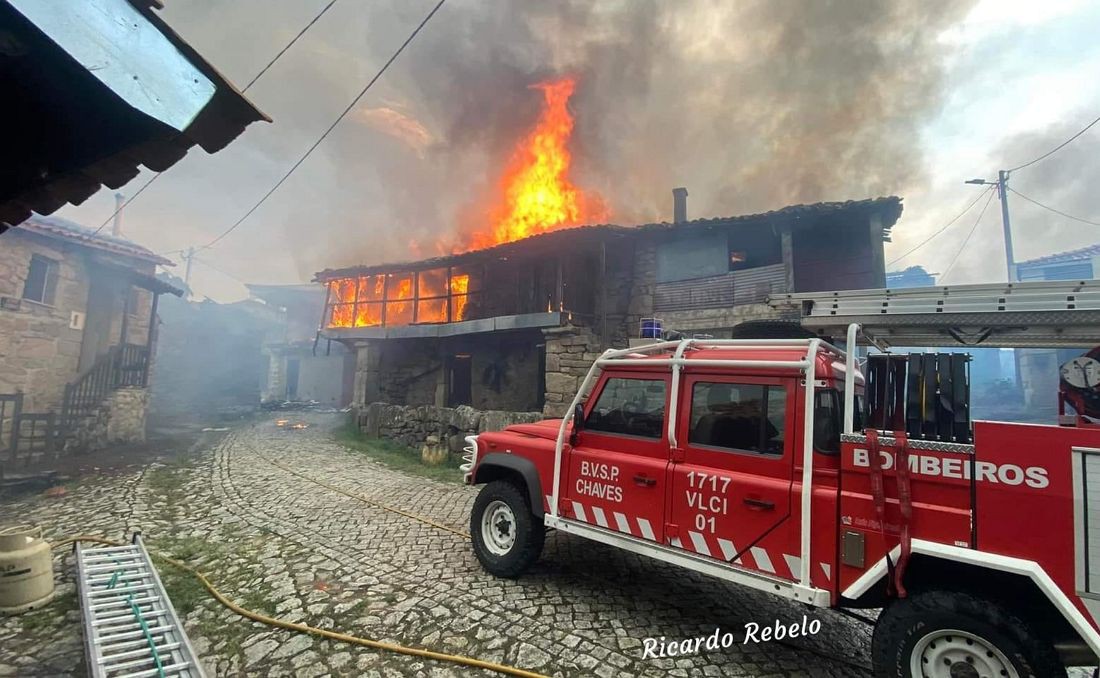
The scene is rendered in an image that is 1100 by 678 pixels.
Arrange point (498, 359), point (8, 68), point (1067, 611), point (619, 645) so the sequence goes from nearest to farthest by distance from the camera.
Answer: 1. point (8, 68)
2. point (1067, 611)
3. point (619, 645)
4. point (498, 359)

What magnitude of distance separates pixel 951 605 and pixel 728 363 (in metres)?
1.84

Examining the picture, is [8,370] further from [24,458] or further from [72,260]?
[72,260]

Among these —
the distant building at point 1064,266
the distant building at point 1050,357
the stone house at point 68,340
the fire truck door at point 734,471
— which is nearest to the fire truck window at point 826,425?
the fire truck door at point 734,471

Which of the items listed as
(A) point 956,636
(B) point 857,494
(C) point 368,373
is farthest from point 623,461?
(C) point 368,373

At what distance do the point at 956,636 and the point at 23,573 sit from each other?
728 centimetres

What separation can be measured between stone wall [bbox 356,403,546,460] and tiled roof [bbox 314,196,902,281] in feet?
17.1

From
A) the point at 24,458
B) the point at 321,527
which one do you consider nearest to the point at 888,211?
the point at 321,527

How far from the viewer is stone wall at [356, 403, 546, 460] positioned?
430 inches

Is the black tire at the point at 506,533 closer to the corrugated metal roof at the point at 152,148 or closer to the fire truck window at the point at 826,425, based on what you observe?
the fire truck window at the point at 826,425

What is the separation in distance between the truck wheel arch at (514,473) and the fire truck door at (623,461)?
32cm

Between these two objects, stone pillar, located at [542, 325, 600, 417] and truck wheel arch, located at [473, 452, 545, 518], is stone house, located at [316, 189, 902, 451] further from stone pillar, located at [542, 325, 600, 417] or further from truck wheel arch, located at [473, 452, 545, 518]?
truck wheel arch, located at [473, 452, 545, 518]

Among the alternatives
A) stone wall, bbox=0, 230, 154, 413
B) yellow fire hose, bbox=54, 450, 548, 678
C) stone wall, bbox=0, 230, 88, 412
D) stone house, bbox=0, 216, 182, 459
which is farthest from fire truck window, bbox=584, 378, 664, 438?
stone wall, bbox=0, 230, 88, 412

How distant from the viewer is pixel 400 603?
413cm

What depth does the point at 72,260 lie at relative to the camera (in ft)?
44.9
